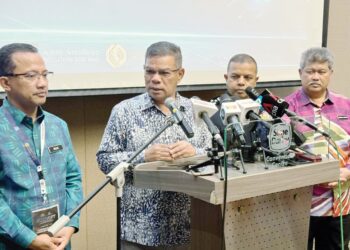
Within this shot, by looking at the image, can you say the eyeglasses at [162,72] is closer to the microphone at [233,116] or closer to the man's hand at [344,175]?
the microphone at [233,116]

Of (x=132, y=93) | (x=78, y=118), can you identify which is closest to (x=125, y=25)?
(x=132, y=93)

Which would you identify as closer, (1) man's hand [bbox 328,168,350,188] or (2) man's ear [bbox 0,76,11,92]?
(2) man's ear [bbox 0,76,11,92]

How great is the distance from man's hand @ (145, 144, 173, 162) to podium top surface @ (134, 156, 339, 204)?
4 centimetres

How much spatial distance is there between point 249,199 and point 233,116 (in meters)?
0.30

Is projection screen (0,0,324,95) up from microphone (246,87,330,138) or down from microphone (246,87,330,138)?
up

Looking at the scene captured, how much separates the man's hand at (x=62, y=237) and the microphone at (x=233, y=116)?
81 cm

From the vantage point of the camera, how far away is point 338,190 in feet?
6.97

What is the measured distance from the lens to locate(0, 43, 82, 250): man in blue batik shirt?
63.5 inches

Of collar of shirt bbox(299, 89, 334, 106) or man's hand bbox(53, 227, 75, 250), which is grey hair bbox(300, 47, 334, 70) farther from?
man's hand bbox(53, 227, 75, 250)

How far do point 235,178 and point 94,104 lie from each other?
1855mm

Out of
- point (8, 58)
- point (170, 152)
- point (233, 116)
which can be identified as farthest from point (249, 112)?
point (8, 58)

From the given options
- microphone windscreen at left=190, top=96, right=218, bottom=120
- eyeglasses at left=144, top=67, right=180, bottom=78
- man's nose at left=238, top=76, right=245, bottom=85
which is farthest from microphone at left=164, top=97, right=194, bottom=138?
man's nose at left=238, top=76, right=245, bottom=85

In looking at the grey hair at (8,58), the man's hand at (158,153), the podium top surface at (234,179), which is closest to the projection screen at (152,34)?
the grey hair at (8,58)

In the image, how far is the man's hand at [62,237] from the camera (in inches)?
64.7
